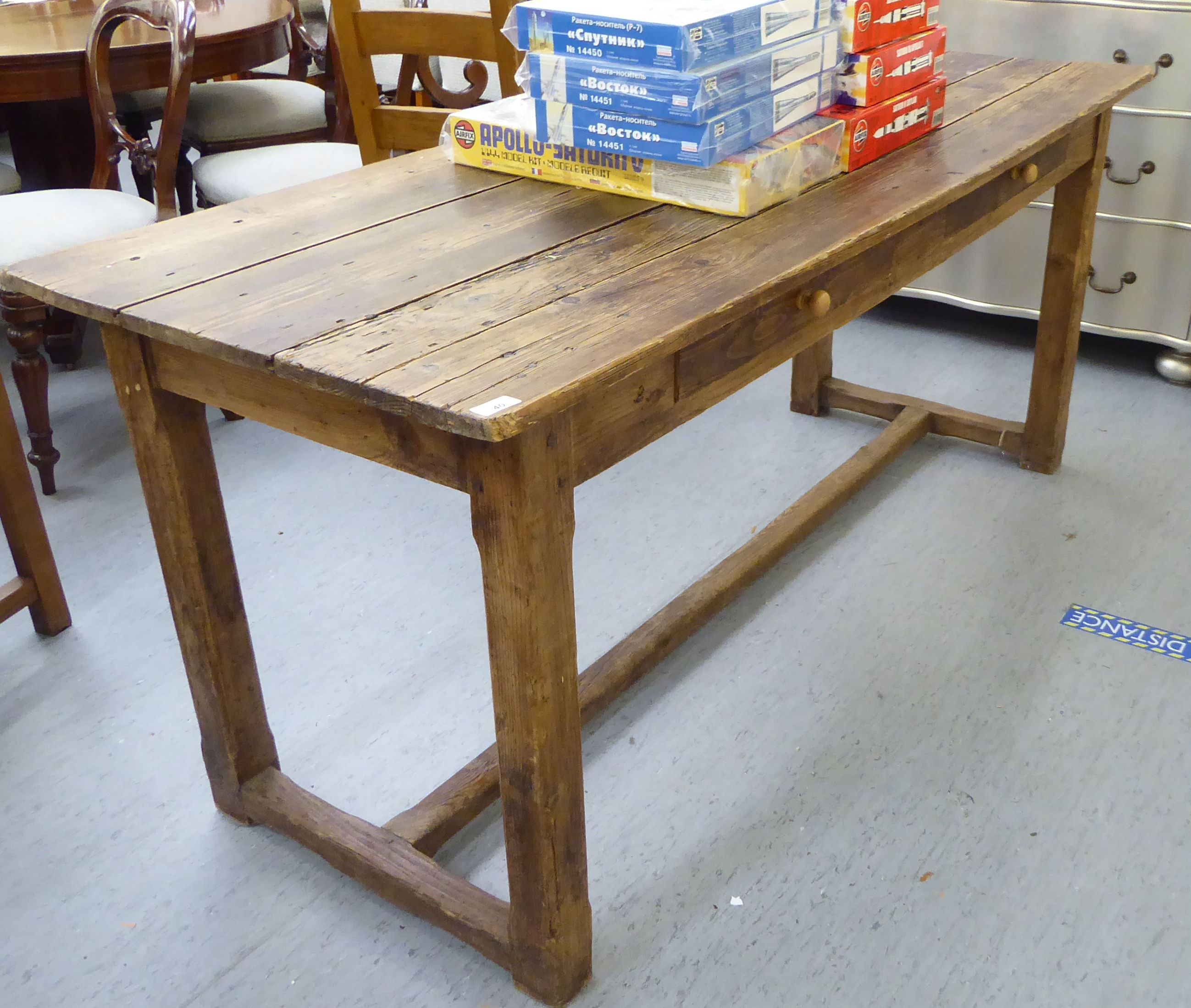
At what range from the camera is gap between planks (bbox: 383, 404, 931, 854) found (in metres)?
1.48

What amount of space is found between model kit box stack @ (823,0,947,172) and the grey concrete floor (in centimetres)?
75

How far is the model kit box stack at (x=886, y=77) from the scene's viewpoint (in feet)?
4.99

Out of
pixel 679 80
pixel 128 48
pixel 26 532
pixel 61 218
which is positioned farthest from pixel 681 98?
pixel 128 48

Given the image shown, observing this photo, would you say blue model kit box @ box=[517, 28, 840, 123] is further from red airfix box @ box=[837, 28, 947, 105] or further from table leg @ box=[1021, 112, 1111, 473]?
table leg @ box=[1021, 112, 1111, 473]

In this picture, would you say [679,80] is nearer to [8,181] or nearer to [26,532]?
[26,532]

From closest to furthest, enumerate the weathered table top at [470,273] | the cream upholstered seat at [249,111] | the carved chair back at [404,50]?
1. the weathered table top at [470,273]
2. the carved chair back at [404,50]
3. the cream upholstered seat at [249,111]

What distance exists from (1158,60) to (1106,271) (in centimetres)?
44

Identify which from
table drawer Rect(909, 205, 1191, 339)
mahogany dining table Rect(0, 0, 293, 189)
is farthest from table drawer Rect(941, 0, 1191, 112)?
mahogany dining table Rect(0, 0, 293, 189)

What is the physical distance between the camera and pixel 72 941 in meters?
1.40

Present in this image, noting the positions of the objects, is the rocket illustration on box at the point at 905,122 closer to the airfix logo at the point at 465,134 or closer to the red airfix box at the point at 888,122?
the red airfix box at the point at 888,122

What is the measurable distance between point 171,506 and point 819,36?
972mm

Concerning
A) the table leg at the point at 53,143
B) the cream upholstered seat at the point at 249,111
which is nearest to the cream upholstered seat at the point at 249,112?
the cream upholstered seat at the point at 249,111

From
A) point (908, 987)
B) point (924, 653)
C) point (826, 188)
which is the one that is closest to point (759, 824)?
point (908, 987)

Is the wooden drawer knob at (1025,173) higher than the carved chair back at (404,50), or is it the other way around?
the carved chair back at (404,50)
